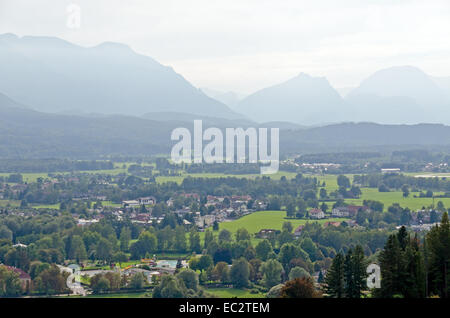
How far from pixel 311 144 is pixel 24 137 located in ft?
143

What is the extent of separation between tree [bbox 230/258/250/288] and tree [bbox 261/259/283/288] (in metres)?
0.57

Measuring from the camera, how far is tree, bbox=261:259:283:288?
22.0m

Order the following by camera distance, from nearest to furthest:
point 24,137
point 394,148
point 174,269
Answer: point 174,269 → point 394,148 → point 24,137

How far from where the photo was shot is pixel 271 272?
22406mm

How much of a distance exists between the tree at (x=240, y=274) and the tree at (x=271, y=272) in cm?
57

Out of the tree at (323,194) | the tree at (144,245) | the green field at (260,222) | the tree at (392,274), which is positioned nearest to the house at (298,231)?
the green field at (260,222)

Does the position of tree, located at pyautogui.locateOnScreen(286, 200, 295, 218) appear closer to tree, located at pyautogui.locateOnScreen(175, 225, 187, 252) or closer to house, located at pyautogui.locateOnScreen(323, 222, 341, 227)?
house, located at pyautogui.locateOnScreen(323, 222, 341, 227)

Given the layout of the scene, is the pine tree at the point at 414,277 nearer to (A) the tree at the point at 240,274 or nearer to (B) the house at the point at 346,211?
(A) the tree at the point at 240,274

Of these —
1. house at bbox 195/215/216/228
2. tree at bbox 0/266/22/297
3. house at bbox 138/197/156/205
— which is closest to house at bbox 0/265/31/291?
tree at bbox 0/266/22/297
